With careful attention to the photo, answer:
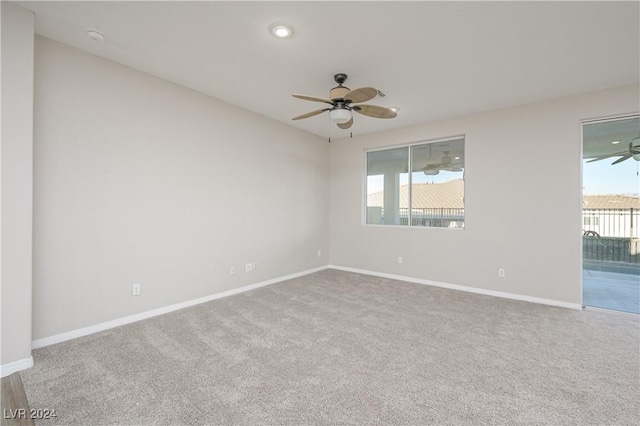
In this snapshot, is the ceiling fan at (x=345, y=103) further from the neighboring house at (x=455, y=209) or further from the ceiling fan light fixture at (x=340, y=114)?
the neighboring house at (x=455, y=209)

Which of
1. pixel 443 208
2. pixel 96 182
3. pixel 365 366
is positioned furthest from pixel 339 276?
pixel 96 182

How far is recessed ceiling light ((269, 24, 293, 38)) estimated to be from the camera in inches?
91.8

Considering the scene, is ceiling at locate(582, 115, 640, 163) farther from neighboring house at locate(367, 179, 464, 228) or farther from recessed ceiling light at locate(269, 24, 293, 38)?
recessed ceiling light at locate(269, 24, 293, 38)

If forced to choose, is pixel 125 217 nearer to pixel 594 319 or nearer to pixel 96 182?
pixel 96 182

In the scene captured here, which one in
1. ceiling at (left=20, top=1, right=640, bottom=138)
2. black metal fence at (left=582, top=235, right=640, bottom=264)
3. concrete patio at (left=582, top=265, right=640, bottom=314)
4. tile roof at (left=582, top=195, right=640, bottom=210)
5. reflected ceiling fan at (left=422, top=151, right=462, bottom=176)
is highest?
ceiling at (left=20, top=1, right=640, bottom=138)

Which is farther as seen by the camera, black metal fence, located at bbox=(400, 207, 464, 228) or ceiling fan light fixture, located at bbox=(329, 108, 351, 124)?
black metal fence, located at bbox=(400, 207, 464, 228)

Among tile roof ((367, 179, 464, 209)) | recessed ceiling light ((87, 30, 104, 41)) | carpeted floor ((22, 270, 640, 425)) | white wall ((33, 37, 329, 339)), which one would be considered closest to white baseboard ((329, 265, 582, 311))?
carpeted floor ((22, 270, 640, 425))

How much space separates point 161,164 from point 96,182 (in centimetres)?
68

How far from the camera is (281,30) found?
237cm

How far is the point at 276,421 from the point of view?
1669 millimetres

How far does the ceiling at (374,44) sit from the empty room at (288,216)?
0.02 meters

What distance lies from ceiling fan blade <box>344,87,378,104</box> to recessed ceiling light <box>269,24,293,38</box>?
2.39 ft

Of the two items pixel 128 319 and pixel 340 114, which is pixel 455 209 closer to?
pixel 340 114

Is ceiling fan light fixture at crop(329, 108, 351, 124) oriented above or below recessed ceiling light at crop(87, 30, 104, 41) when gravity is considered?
below
